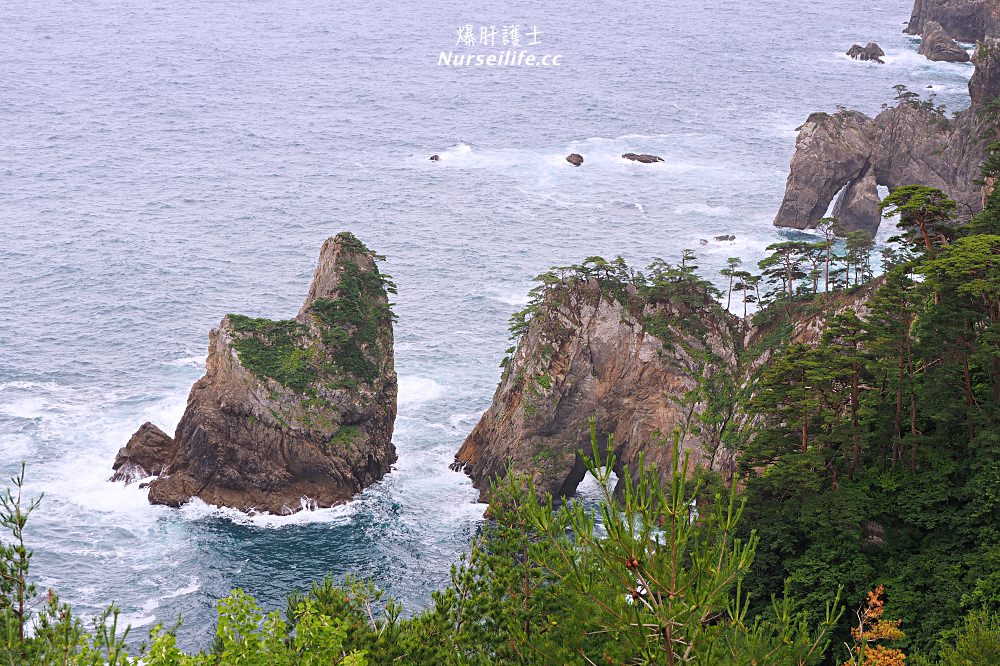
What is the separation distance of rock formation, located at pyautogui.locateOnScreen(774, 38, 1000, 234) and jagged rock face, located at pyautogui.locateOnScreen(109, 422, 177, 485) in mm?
77342

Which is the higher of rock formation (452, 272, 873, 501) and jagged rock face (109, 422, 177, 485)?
rock formation (452, 272, 873, 501)

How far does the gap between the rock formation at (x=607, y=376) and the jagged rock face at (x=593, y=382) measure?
0.25ft

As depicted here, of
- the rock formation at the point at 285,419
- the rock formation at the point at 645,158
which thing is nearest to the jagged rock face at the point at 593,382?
the rock formation at the point at 285,419

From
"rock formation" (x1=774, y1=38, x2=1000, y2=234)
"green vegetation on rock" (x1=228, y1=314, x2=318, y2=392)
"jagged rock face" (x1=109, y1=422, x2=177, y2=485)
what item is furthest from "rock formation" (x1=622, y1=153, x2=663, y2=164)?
"jagged rock face" (x1=109, y1=422, x2=177, y2=485)

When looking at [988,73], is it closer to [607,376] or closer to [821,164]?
[821,164]

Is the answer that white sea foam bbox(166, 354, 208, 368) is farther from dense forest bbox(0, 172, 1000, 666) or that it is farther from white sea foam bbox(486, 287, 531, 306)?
dense forest bbox(0, 172, 1000, 666)

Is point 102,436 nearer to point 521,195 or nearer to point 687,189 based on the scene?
point 521,195

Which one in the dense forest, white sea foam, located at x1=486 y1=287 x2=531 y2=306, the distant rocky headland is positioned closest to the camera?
the dense forest

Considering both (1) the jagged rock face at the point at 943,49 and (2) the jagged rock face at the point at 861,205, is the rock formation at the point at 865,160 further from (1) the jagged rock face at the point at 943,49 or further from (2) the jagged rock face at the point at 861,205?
(1) the jagged rock face at the point at 943,49

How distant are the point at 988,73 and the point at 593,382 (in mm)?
65192

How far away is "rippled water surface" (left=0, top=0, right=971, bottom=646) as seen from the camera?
254 feet

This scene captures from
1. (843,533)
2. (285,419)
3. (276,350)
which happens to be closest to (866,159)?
(276,350)

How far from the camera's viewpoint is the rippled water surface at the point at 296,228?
7756 centimetres

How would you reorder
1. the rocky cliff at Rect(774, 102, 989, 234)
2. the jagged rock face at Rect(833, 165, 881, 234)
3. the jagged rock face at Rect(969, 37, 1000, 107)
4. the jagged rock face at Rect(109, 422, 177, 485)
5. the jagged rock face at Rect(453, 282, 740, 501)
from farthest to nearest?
the jagged rock face at Rect(833, 165, 881, 234)
the rocky cliff at Rect(774, 102, 989, 234)
the jagged rock face at Rect(969, 37, 1000, 107)
the jagged rock face at Rect(109, 422, 177, 485)
the jagged rock face at Rect(453, 282, 740, 501)
